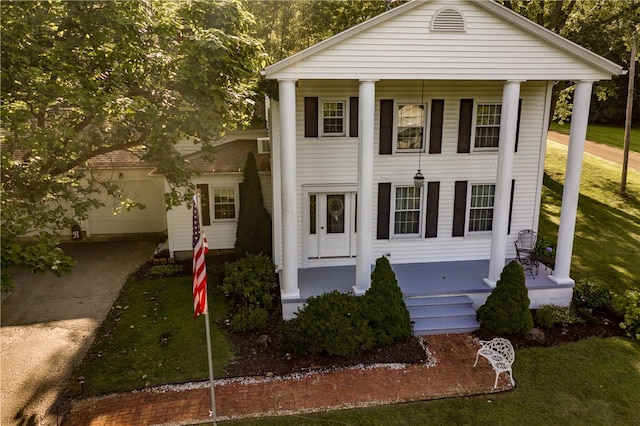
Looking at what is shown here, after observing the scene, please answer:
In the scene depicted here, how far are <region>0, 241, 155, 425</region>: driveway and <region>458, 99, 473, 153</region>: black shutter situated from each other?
405 inches

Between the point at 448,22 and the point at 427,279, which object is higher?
the point at 448,22

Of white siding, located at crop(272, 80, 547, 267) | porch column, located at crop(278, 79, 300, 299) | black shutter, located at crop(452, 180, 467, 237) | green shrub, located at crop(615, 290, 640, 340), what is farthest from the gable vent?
green shrub, located at crop(615, 290, 640, 340)

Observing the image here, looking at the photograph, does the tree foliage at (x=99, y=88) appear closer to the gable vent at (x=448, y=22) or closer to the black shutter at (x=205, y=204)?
the gable vent at (x=448, y=22)

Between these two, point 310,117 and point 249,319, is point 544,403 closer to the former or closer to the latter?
point 249,319

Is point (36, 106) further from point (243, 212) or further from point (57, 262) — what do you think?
point (243, 212)

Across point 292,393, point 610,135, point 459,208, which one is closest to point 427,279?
point 459,208

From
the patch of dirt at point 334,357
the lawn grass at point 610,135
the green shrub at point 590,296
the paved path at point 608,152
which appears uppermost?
the lawn grass at point 610,135

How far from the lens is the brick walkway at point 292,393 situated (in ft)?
26.0

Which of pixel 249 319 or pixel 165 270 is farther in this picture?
pixel 165 270

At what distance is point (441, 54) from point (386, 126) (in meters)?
2.72

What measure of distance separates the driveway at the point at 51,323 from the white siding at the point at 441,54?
737 cm

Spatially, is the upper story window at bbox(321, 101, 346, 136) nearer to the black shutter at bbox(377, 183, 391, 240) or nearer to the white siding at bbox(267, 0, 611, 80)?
the black shutter at bbox(377, 183, 391, 240)

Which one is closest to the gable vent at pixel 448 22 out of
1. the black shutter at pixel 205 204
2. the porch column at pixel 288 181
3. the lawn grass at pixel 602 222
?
the porch column at pixel 288 181

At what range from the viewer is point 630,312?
34.3 feet
